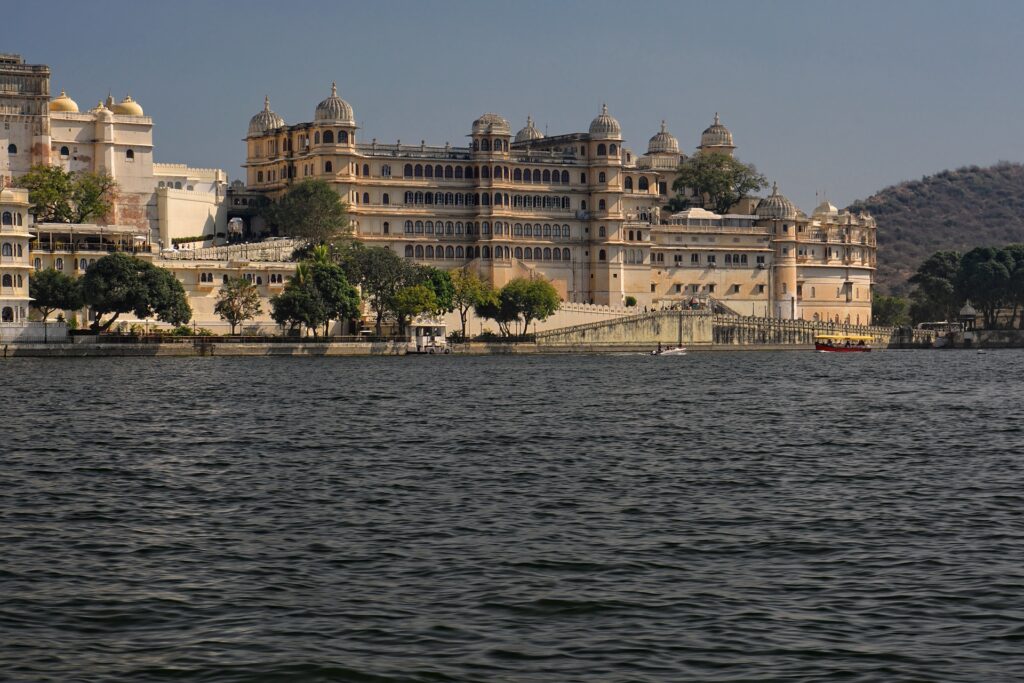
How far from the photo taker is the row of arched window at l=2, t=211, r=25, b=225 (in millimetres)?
93688

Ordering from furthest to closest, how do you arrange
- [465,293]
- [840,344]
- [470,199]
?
[840,344] → [470,199] → [465,293]

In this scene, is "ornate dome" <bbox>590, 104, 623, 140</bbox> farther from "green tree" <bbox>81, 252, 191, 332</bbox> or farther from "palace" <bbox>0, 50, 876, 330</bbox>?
"green tree" <bbox>81, 252, 191, 332</bbox>

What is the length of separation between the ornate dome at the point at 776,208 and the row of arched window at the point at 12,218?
73.8 meters

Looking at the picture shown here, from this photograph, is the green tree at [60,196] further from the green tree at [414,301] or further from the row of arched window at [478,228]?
the row of arched window at [478,228]

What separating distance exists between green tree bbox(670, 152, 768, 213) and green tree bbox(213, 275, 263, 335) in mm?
55880

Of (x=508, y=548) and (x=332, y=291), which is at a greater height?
(x=332, y=291)

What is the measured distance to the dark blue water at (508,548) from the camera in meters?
17.5

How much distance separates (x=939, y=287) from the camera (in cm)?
14812

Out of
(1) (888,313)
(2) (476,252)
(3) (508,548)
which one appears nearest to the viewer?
(3) (508,548)

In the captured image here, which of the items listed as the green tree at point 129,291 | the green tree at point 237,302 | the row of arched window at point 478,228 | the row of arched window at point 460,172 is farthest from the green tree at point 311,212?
the green tree at point 129,291

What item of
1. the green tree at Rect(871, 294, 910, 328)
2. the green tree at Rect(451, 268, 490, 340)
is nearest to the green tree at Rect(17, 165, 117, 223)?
the green tree at Rect(451, 268, 490, 340)

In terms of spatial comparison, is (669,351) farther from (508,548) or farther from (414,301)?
(508,548)

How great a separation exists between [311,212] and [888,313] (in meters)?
69.6

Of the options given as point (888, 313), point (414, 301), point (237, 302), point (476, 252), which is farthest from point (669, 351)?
point (888, 313)
